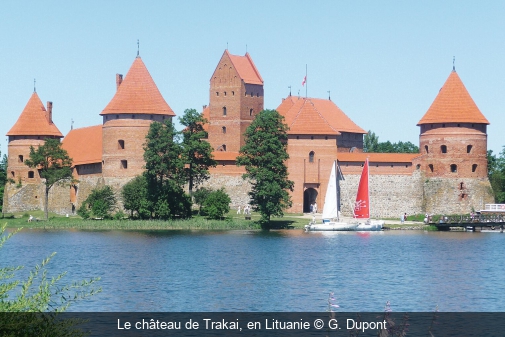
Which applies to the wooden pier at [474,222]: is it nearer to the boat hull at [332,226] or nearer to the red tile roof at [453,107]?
the boat hull at [332,226]

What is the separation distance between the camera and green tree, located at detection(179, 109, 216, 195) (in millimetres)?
46969

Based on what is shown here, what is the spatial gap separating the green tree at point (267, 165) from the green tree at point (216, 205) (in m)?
1.39

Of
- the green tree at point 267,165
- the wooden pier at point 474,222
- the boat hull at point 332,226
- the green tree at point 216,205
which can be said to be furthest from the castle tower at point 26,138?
the wooden pier at point 474,222

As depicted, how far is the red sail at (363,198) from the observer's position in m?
46.8

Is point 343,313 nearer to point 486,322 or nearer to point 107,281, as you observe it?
point 486,322

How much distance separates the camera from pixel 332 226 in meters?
45.6

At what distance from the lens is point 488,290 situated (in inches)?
977

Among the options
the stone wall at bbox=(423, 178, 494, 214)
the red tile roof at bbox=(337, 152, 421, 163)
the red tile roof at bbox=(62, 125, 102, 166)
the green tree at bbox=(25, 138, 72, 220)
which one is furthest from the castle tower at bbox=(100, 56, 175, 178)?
the stone wall at bbox=(423, 178, 494, 214)

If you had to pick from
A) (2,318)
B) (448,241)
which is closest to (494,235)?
(448,241)

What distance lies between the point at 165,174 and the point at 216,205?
2.66 meters

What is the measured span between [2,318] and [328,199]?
1436 inches

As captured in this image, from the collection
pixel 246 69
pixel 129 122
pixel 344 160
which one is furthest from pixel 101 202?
pixel 246 69

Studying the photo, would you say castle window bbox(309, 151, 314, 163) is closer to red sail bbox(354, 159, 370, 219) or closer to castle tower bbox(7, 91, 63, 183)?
red sail bbox(354, 159, 370, 219)

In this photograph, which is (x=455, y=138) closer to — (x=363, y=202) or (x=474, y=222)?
(x=474, y=222)
